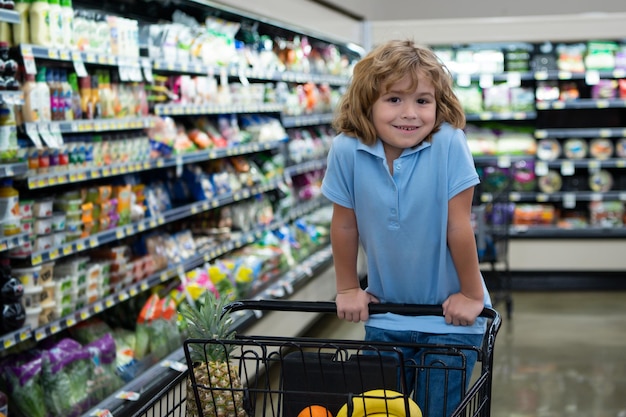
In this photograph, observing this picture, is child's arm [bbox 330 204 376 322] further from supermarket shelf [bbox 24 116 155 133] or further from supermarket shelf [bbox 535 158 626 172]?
supermarket shelf [bbox 535 158 626 172]

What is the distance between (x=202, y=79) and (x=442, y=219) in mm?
3097

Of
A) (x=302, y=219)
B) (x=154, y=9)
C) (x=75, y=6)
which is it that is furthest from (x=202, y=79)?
(x=302, y=219)

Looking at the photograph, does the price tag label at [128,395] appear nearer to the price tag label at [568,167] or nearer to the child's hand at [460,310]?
the child's hand at [460,310]

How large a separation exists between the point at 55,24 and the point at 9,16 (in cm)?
37

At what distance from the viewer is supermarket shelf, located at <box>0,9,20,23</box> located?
9.81 feet

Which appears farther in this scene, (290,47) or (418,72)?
(290,47)

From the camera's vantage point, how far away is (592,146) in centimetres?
799

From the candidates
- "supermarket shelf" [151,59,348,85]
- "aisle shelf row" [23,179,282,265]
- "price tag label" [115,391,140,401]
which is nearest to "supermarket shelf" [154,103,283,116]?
"supermarket shelf" [151,59,348,85]

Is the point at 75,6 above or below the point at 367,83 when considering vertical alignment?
above

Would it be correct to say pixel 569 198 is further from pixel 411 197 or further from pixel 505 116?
pixel 411 197

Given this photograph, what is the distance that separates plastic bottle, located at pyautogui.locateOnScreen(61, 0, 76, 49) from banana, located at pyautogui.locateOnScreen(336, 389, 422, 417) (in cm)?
230

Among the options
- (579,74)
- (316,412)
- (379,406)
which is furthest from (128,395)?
(579,74)

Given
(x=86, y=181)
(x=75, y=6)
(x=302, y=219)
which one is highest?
(x=75, y=6)

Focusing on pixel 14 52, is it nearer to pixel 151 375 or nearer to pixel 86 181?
pixel 86 181
